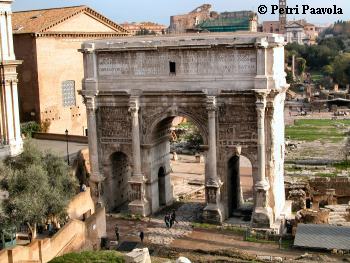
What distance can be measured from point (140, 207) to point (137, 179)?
4.22 ft

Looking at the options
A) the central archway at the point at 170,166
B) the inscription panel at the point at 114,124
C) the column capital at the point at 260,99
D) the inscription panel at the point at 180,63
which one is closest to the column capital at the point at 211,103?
the inscription panel at the point at 180,63

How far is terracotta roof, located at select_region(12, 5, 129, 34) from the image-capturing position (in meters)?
40.4

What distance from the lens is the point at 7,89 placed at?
1169 inches

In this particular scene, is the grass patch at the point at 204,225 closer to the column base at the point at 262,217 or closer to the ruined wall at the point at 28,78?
the column base at the point at 262,217

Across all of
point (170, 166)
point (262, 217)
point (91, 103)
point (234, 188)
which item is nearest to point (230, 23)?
point (170, 166)

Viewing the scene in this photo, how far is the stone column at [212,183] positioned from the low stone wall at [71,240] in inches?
192

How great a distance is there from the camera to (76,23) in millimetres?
43531

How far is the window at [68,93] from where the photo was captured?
42.5 metres

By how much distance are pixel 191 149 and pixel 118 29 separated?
1150cm

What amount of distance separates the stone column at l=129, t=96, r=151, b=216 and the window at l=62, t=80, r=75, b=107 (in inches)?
664

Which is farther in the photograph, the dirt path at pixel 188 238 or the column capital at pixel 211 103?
the column capital at pixel 211 103

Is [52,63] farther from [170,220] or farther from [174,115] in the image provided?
[170,220]

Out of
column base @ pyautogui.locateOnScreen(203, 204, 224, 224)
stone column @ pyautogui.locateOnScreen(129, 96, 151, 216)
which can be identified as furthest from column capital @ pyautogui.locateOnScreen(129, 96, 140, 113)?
column base @ pyautogui.locateOnScreen(203, 204, 224, 224)

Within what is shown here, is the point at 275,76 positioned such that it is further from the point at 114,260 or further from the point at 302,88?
the point at 302,88
